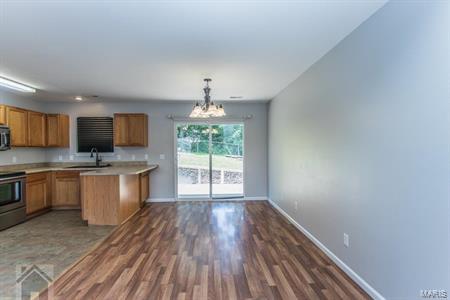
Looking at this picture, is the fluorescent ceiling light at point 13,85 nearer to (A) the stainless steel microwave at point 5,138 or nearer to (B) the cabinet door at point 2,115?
(B) the cabinet door at point 2,115

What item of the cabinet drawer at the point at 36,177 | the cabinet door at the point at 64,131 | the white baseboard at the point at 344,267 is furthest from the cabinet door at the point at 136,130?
the white baseboard at the point at 344,267

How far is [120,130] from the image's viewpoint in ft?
19.3

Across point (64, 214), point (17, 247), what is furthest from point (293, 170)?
point (64, 214)

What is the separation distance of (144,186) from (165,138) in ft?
4.11

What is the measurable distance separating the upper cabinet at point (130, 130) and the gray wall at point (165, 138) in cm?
32

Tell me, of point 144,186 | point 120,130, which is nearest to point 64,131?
point 120,130

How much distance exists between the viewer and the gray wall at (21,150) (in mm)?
4863

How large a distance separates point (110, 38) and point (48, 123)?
418cm

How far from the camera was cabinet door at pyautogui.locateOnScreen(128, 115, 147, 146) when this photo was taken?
5.95 m

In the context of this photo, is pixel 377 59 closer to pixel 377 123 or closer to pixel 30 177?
pixel 377 123

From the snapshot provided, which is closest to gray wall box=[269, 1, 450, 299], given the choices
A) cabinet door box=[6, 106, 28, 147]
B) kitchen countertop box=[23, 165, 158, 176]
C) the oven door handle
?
kitchen countertop box=[23, 165, 158, 176]

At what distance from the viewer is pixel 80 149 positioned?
609 centimetres

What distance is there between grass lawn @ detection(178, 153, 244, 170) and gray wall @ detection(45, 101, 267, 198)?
0.74ft

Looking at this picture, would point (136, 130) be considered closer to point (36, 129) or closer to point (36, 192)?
point (36, 129)
